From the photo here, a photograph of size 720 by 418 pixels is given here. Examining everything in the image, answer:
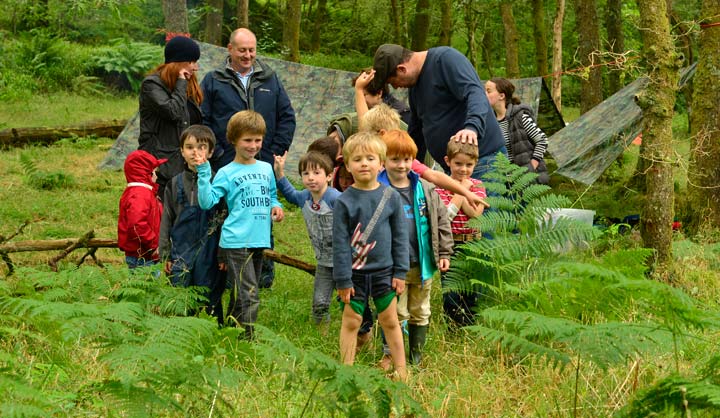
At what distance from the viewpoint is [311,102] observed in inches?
449

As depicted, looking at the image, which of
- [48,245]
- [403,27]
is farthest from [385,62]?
[403,27]

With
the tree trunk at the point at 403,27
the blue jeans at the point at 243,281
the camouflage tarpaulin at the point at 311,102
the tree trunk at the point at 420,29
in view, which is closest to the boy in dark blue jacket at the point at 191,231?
the blue jeans at the point at 243,281

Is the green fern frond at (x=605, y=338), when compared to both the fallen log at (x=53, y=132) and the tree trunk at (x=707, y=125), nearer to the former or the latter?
the tree trunk at (x=707, y=125)

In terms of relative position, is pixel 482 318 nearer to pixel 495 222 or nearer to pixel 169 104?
pixel 495 222

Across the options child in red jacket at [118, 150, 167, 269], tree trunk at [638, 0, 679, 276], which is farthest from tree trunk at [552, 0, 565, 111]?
child in red jacket at [118, 150, 167, 269]

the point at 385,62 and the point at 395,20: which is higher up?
the point at 395,20

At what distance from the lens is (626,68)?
5.86 meters

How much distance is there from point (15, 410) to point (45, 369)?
1350mm

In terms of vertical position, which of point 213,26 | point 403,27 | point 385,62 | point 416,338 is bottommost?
point 416,338

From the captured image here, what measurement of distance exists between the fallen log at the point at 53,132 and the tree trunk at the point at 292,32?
10.6 ft

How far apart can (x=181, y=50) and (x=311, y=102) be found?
5.35m

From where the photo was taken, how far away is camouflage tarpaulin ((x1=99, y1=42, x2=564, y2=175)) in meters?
11.1

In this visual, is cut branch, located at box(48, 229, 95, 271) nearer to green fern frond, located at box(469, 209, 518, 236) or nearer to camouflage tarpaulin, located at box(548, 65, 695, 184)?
green fern frond, located at box(469, 209, 518, 236)

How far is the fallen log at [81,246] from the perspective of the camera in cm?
592
